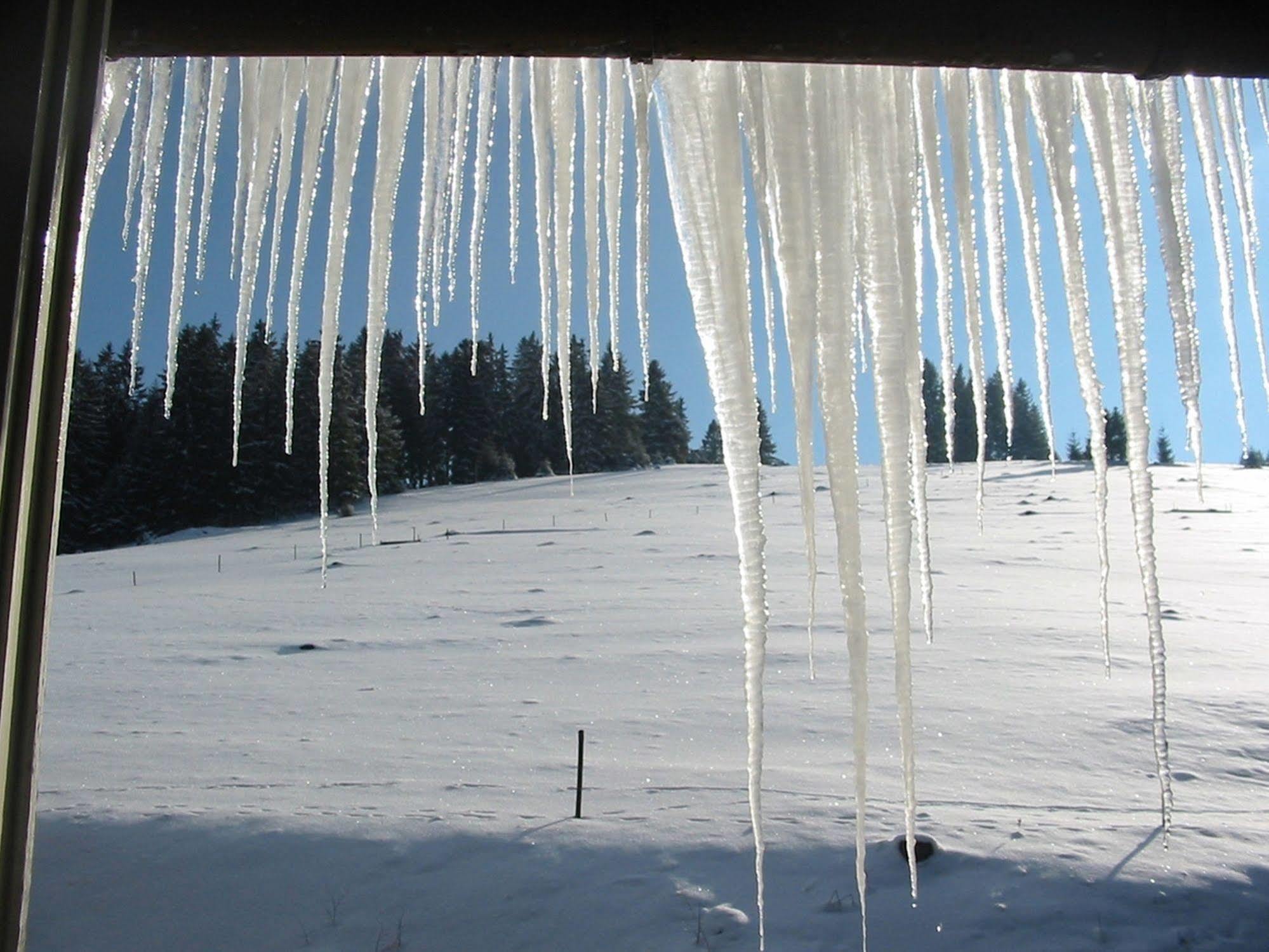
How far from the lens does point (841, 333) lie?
4.06 ft

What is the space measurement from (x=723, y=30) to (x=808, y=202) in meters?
0.29

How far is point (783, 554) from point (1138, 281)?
745 inches

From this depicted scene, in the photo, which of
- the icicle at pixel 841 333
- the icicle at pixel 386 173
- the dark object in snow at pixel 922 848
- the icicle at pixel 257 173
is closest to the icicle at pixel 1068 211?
the icicle at pixel 841 333

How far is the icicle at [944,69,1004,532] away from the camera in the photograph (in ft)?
4.48

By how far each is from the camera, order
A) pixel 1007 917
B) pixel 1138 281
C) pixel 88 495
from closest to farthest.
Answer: pixel 1138 281, pixel 1007 917, pixel 88 495

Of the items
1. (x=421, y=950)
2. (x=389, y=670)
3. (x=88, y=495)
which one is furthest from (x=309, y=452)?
(x=421, y=950)

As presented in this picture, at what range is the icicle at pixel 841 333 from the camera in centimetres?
122

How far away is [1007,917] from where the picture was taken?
14.8ft

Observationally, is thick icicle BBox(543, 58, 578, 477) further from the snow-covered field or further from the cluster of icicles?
the snow-covered field

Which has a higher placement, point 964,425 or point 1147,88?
point 964,425

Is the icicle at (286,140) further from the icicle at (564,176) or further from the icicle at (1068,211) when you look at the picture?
the icicle at (1068,211)

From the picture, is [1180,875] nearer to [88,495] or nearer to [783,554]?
[783,554]

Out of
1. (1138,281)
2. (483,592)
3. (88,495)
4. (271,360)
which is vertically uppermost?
(271,360)

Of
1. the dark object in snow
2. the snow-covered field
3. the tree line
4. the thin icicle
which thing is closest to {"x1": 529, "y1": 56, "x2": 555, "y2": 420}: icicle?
the thin icicle
